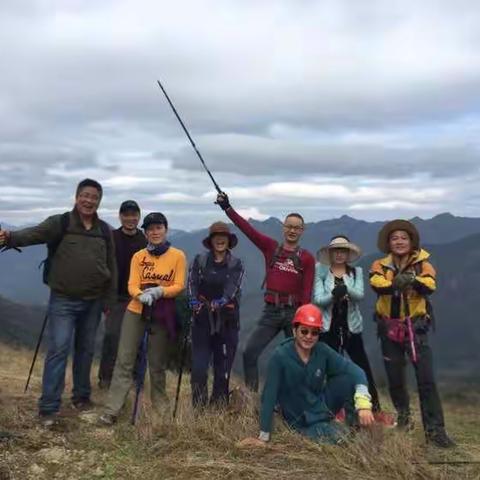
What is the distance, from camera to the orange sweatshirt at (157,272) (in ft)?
23.6

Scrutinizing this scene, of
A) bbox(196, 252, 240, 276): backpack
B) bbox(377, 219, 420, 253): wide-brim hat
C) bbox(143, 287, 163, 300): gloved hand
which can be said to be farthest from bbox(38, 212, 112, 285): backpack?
bbox(377, 219, 420, 253): wide-brim hat

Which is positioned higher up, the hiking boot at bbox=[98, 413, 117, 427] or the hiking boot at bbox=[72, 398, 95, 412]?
the hiking boot at bbox=[98, 413, 117, 427]

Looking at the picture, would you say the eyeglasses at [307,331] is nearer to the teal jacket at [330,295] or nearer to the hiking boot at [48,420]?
the teal jacket at [330,295]

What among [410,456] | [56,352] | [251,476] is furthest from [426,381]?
[56,352]

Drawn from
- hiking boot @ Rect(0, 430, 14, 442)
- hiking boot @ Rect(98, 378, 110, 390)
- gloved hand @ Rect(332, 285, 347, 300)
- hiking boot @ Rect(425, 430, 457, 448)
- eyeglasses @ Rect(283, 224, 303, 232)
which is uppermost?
eyeglasses @ Rect(283, 224, 303, 232)

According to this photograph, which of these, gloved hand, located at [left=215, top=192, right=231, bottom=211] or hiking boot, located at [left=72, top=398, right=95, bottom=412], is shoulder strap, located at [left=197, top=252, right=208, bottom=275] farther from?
hiking boot, located at [left=72, top=398, right=95, bottom=412]

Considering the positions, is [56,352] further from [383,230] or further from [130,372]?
[383,230]

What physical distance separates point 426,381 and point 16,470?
443cm

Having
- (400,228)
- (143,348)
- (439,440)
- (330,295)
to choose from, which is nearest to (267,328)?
(330,295)

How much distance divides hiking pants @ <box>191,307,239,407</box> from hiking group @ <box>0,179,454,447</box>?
1cm

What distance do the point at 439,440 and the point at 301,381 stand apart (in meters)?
1.84

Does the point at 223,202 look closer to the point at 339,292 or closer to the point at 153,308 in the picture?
the point at 153,308

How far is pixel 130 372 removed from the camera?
7.23m

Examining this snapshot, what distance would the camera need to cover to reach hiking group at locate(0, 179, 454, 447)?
694 centimetres
